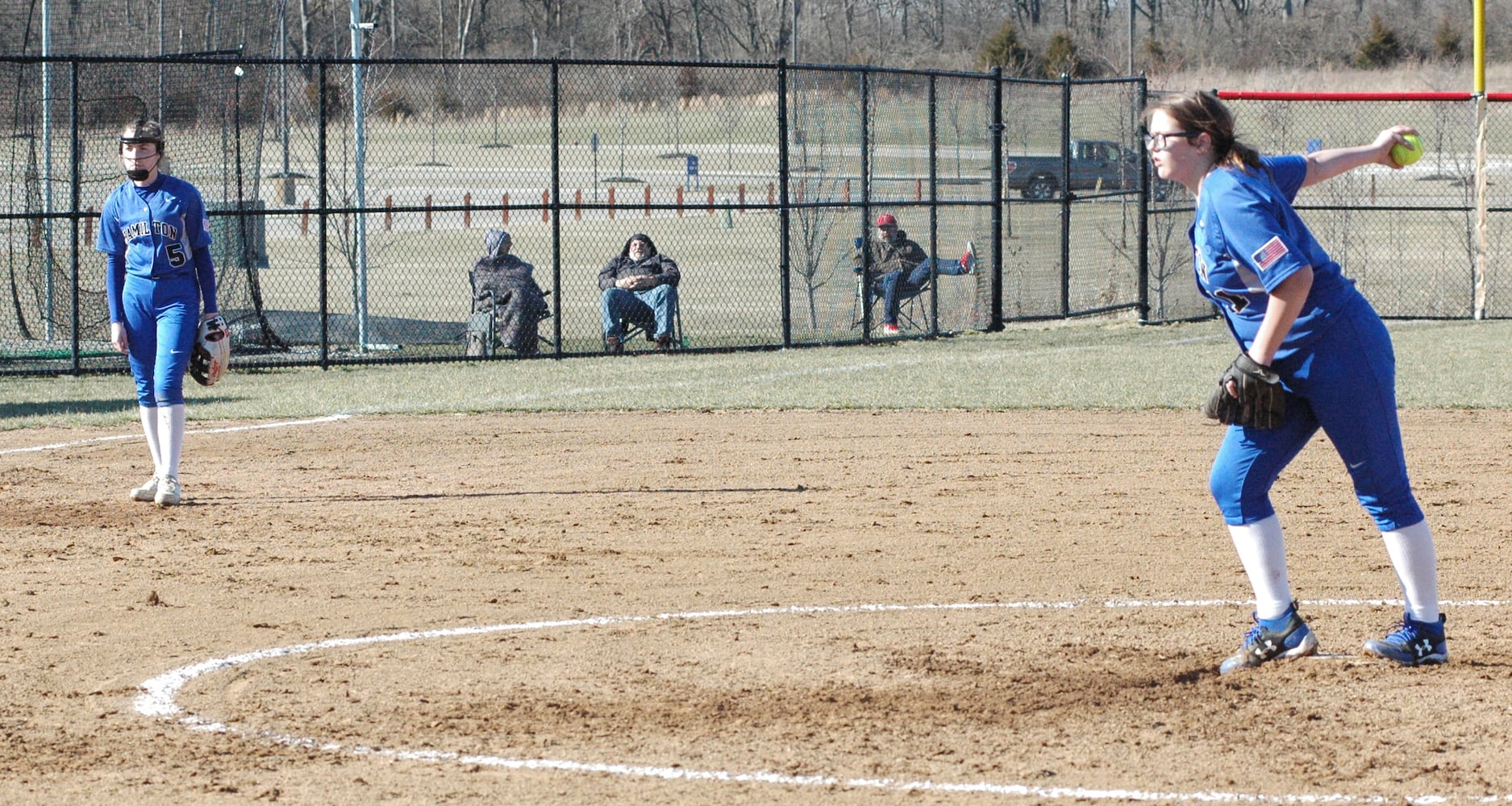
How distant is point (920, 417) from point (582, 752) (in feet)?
24.3

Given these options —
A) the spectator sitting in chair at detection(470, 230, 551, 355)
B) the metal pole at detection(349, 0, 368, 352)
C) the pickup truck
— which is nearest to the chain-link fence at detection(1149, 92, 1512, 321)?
the pickup truck

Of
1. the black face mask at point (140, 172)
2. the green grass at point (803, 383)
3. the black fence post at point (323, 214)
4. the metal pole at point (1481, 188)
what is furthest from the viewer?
the metal pole at point (1481, 188)

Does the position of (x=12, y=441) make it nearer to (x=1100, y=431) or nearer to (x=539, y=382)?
(x=539, y=382)

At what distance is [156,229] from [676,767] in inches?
203

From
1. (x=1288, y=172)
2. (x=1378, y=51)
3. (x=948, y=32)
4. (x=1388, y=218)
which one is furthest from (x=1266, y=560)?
(x=948, y=32)

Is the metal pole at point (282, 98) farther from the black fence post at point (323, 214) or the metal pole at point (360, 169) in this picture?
the black fence post at point (323, 214)

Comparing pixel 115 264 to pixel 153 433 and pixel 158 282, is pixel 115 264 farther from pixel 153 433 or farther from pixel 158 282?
pixel 153 433

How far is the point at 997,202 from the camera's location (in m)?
17.8

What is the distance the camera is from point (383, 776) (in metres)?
4.56

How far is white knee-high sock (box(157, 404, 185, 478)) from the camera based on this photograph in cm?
866

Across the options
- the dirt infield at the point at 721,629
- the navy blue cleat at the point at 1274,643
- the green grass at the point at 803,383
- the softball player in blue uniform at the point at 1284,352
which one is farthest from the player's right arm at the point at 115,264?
the navy blue cleat at the point at 1274,643

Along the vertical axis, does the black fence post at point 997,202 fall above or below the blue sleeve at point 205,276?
above

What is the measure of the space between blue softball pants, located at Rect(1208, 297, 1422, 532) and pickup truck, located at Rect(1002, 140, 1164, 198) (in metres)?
13.3

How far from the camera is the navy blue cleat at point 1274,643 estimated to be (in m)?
5.49
